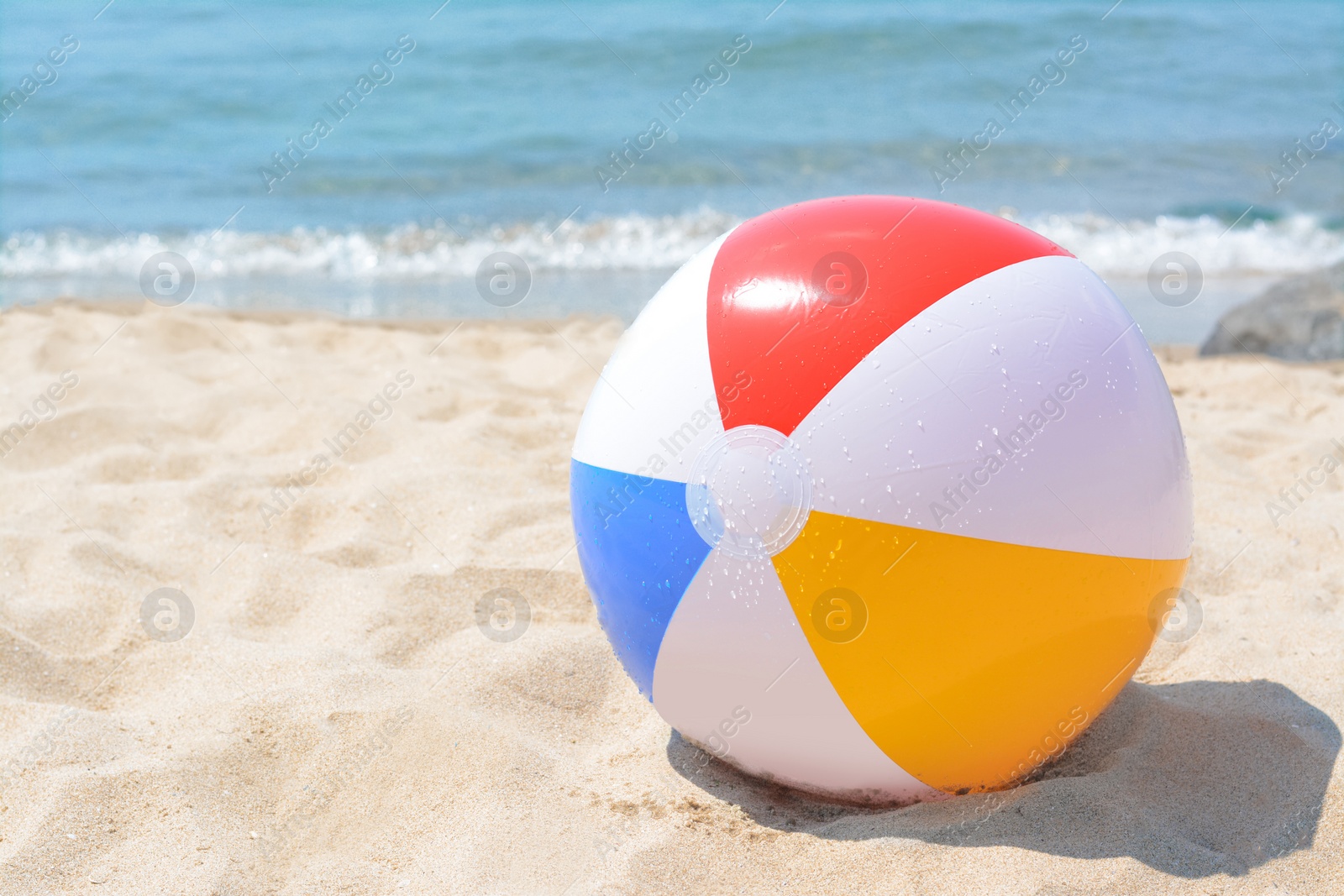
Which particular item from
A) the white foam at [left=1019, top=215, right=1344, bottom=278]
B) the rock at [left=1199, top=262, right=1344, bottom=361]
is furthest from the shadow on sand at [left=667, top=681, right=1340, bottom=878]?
the white foam at [left=1019, top=215, right=1344, bottom=278]

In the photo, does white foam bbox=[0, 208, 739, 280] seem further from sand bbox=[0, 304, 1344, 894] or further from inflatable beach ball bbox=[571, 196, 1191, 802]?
inflatable beach ball bbox=[571, 196, 1191, 802]

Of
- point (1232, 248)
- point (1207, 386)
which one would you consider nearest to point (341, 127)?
point (1232, 248)

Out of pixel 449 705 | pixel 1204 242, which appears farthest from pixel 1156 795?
pixel 1204 242

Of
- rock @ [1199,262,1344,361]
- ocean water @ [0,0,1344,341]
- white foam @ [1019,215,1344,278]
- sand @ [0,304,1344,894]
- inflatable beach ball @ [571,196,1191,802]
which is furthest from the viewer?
ocean water @ [0,0,1344,341]

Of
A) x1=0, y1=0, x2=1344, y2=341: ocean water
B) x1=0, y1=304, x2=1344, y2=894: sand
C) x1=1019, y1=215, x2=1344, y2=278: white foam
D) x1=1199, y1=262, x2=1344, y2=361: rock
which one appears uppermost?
x1=0, y1=304, x2=1344, y2=894: sand

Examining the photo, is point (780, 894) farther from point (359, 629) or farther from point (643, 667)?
point (359, 629)

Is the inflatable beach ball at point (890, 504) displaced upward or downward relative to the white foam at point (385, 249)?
upward

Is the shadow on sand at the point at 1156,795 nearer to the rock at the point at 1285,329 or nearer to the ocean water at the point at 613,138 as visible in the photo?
the rock at the point at 1285,329

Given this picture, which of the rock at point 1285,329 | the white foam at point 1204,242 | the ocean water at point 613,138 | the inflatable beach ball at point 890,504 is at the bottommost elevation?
the ocean water at point 613,138

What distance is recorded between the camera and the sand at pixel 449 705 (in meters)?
2.40

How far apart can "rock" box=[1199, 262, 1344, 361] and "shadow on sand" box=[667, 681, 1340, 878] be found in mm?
3736

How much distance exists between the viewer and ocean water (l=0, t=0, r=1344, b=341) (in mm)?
8734

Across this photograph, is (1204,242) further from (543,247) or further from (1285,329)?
(543,247)

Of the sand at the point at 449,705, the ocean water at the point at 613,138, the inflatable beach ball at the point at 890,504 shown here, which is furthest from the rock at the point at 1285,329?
the inflatable beach ball at the point at 890,504
